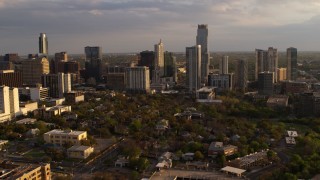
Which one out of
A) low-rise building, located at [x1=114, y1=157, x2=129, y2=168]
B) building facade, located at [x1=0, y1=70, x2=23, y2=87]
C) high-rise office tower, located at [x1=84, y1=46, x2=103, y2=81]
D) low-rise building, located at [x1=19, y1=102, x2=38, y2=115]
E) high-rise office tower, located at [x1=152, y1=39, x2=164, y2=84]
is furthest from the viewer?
high-rise office tower, located at [x1=152, y1=39, x2=164, y2=84]

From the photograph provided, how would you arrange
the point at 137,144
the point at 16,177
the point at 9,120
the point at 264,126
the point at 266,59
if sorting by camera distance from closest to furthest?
the point at 16,177, the point at 137,144, the point at 264,126, the point at 9,120, the point at 266,59

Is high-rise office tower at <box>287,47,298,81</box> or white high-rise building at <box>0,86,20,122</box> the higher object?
high-rise office tower at <box>287,47,298,81</box>

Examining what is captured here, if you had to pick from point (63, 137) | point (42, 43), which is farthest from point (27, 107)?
point (42, 43)

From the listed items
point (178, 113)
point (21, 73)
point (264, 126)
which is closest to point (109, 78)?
point (21, 73)

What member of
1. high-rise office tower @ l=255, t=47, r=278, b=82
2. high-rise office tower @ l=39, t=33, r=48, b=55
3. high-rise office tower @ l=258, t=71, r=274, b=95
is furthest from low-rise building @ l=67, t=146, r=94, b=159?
high-rise office tower @ l=39, t=33, r=48, b=55

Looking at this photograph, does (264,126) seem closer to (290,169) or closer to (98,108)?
(290,169)

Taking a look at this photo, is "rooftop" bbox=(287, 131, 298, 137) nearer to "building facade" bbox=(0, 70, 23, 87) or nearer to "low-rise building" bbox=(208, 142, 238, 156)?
"low-rise building" bbox=(208, 142, 238, 156)

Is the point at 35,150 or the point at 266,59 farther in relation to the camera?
the point at 266,59
